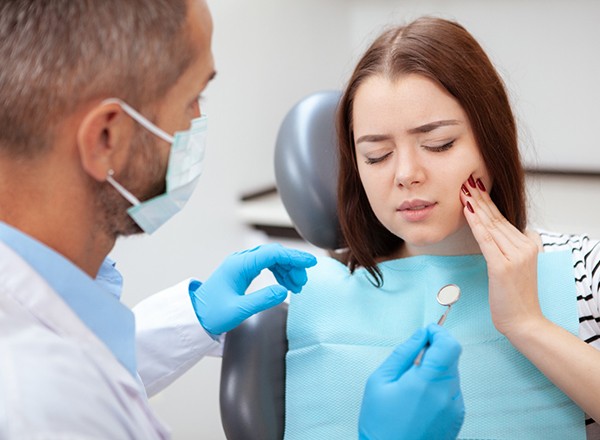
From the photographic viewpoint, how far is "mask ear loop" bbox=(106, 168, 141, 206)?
1015 mm

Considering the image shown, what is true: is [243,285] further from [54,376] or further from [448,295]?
[54,376]

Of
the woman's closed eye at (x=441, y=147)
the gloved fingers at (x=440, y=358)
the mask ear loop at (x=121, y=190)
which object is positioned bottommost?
the gloved fingers at (x=440, y=358)

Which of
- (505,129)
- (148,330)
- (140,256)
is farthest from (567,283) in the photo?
(140,256)

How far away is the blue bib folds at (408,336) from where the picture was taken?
1272 millimetres

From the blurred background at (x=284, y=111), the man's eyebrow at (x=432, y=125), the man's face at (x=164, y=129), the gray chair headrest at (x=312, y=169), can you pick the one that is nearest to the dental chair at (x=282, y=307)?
the gray chair headrest at (x=312, y=169)

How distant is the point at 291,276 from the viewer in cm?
144

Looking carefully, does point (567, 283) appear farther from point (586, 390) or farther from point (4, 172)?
point (4, 172)

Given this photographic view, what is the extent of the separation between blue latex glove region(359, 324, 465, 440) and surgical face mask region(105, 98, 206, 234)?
0.39m

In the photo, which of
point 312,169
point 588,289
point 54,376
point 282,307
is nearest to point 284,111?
point 312,169

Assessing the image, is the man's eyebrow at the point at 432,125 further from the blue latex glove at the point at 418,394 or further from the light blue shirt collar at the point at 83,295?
the light blue shirt collar at the point at 83,295

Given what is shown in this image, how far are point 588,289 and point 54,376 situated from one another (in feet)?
2.90

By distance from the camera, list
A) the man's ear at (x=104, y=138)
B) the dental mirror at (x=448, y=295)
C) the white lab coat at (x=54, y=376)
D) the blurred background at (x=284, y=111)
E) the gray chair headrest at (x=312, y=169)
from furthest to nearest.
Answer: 1. the blurred background at (x=284, y=111)
2. the gray chair headrest at (x=312, y=169)
3. the dental mirror at (x=448, y=295)
4. the man's ear at (x=104, y=138)
5. the white lab coat at (x=54, y=376)

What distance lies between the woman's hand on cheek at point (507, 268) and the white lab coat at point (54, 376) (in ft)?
1.82

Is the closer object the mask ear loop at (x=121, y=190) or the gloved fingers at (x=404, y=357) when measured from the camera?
the mask ear loop at (x=121, y=190)
